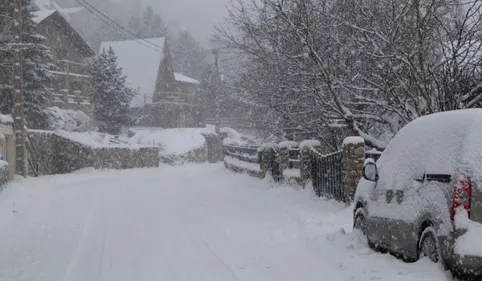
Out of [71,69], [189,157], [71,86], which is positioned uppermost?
[71,69]

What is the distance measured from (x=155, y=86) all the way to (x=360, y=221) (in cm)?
5107

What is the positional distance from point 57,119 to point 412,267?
30.8 m

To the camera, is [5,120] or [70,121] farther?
[70,121]

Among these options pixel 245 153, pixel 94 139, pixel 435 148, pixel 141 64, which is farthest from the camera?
pixel 141 64

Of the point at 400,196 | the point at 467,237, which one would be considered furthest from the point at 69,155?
the point at 467,237

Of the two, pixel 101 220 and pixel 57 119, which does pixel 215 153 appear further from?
pixel 101 220

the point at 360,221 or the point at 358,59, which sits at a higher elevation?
the point at 358,59

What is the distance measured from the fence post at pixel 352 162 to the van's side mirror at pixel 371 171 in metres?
3.78

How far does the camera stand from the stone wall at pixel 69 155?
2772cm

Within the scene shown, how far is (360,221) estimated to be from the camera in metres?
8.20

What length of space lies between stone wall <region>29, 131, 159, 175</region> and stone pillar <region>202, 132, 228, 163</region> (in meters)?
15.7

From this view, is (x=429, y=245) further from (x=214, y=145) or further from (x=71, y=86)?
(x=214, y=145)

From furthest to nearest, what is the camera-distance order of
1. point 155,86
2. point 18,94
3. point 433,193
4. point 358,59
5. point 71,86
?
point 155,86
point 71,86
point 18,94
point 358,59
point 433,193

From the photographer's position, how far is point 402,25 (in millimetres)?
12688
